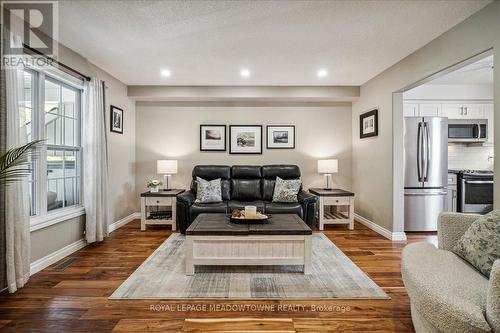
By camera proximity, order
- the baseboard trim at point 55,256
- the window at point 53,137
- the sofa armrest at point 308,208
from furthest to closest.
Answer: the sofa armrest at point 308,208, the window at point 53,137, the baseboard trim at point 55,256

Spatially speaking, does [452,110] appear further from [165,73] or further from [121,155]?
[121,155]

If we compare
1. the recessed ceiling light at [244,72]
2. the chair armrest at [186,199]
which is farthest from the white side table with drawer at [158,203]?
the recessed ceiling light at [244,72]

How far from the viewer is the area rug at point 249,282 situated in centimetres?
229

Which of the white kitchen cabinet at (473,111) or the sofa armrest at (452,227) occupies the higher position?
the white kitchen cabinet at (473,111)

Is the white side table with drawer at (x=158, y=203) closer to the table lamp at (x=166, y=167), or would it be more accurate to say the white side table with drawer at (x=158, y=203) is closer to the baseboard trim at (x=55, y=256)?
the table lamp at (x=166, y=167)

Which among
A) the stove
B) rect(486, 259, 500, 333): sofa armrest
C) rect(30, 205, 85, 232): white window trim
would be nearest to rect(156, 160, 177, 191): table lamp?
rect(30, 205, 85, 232): white window trim

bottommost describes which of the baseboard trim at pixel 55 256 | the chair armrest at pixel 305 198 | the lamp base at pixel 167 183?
the baseboard trim at pixel 55 256

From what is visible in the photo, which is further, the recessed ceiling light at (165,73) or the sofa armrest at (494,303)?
the recessed ceiling light at (165,73)

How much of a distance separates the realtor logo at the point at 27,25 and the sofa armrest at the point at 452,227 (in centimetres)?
377

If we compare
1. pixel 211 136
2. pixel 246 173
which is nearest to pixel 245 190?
pixel 246 173

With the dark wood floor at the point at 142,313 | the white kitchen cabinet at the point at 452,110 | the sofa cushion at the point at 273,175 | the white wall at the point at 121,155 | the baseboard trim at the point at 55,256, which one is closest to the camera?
the dark wood floor at the point at 142,313

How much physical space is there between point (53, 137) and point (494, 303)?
413 centimetres

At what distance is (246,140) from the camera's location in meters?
5.27

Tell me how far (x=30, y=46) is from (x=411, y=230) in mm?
5555
